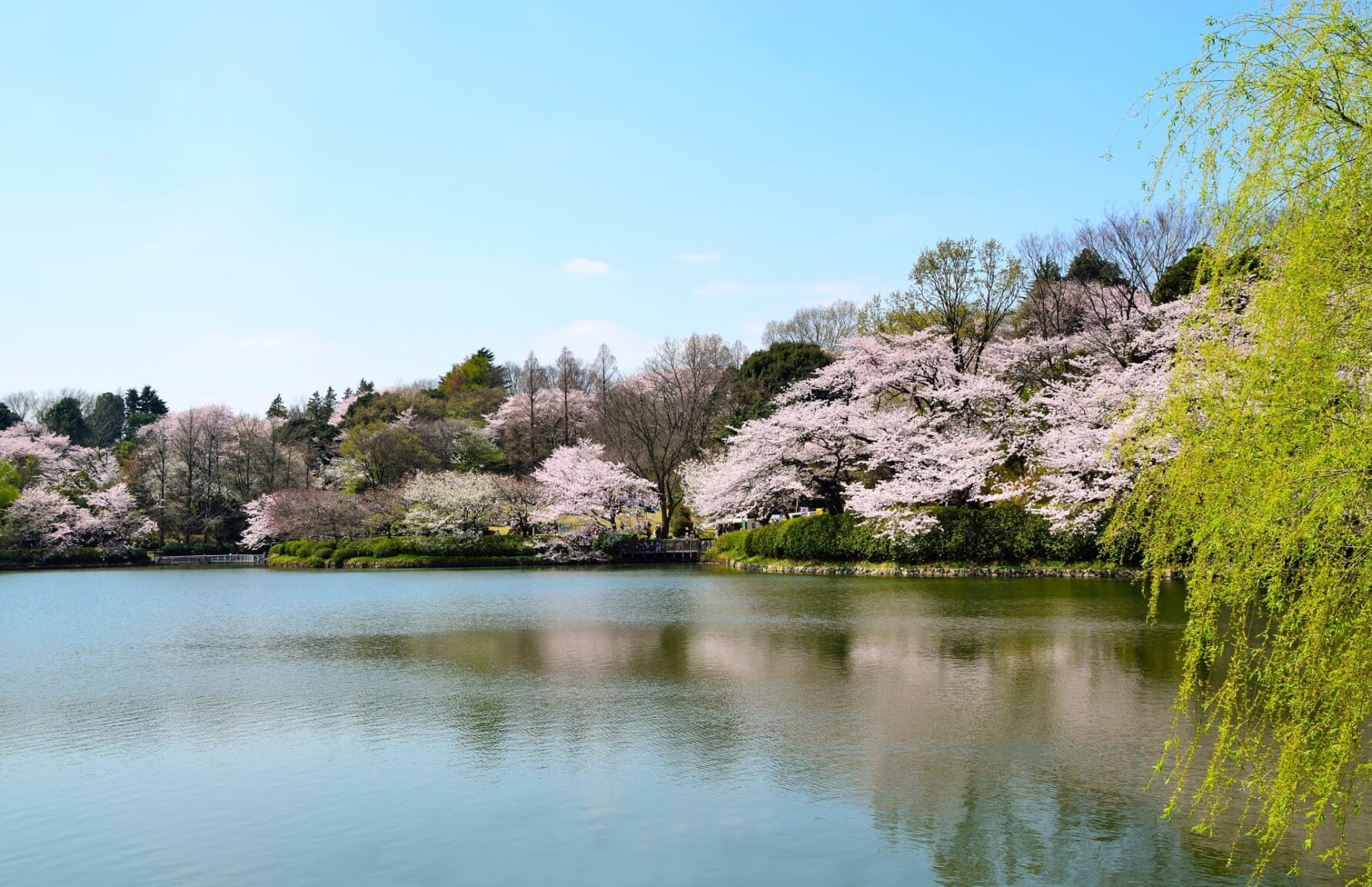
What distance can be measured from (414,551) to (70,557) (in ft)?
52.1

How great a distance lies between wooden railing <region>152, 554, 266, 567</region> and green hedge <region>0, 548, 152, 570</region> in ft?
2.54

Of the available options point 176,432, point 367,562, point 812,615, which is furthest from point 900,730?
point 176,432

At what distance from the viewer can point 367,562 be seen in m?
37.1

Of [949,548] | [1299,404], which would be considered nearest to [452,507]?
[949,548]

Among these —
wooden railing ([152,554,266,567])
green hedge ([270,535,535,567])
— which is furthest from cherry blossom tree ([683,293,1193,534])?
wooden railing ([152,554,266,567])

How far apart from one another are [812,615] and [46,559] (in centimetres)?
3606

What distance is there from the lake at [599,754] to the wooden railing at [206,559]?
28168 millimetres

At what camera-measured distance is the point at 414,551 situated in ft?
123

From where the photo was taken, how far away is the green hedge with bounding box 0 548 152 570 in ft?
133

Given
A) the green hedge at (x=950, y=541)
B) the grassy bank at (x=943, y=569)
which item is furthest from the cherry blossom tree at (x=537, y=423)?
the green hedge at (x=950, y=541)

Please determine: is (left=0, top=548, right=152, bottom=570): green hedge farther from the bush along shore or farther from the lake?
the bush along shore

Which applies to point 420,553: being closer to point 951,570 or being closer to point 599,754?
point 951,570

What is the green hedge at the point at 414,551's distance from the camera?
37.2m

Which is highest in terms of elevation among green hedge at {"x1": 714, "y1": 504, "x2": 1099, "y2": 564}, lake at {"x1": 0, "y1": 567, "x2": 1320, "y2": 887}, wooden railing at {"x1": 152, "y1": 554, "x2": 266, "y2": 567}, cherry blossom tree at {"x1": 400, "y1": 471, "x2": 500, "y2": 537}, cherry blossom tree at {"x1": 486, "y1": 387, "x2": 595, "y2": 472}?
cherry blossom tree at {"x1": 486, "y1": 387, "x2": 595, "y2": 472}
